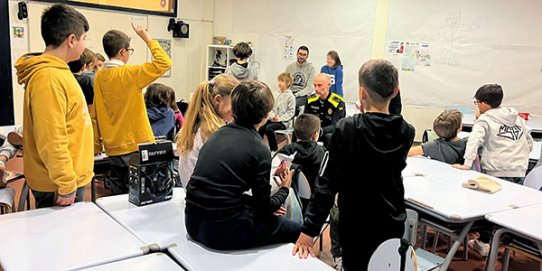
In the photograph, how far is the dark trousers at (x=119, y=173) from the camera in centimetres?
284

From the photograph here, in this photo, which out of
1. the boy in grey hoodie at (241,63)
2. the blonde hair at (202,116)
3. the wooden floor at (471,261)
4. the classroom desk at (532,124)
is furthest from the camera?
the boy in grey hoodie at (241,63)

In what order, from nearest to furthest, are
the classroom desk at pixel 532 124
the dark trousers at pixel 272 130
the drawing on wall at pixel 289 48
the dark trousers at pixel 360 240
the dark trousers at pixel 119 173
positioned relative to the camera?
the dark trousers at pixel 360 240 < the dark trousers at pixel 119 173 < the classroom desk at pixel 532 124 < the dark trousers at pixel 272 130 < the drawing on wall at pixel 289 48

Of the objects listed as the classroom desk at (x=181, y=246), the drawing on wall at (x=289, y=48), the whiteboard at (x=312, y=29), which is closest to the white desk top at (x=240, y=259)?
the classroom desk at (x=181, y=246)

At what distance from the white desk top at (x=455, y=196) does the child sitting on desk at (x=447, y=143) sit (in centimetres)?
36

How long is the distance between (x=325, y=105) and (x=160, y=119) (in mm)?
1943

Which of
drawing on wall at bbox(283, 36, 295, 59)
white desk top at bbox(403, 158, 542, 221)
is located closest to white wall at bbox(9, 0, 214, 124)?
drawing on wall at bbox(283, 36, 295, 59)

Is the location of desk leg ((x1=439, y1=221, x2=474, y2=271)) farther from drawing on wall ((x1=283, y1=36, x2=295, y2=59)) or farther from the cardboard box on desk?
drawing on wall ((x1=283, y1=36, x2=295, y2=59))

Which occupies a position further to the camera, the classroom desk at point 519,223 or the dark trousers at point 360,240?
the classroom desk at point 519,223

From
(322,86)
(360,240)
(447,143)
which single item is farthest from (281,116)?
(360,240)

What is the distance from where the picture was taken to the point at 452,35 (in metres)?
6.27

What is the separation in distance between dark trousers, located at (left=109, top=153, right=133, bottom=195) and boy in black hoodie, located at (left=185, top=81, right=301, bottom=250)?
1158mm

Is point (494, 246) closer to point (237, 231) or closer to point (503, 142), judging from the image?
point (503, 142)

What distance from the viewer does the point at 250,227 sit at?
180 cm

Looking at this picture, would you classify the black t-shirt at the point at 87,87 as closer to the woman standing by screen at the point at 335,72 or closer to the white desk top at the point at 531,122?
the woman standing by screen at the point at 335,72
